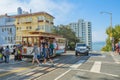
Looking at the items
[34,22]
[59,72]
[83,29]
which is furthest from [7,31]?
[83,29]

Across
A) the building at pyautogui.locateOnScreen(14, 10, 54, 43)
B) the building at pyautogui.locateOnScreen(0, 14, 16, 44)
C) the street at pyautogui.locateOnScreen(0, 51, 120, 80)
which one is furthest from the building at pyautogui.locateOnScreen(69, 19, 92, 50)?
the street at pyautogui.locateOnScreen(0, 51, 120, 80)

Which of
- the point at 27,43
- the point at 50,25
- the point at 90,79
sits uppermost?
the point at 50,25

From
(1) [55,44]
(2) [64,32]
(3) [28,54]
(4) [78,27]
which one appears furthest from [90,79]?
(4) [78,27]

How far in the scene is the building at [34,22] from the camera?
71.3 meters

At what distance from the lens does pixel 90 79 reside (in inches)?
501

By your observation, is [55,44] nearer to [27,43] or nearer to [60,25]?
[27,43]

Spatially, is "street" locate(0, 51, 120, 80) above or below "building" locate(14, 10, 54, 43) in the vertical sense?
below

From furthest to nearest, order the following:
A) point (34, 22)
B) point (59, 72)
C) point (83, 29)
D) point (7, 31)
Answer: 1. point (83, 29)
2. point (7, 31)
3. point (34, 22)
4. point (59, 72)

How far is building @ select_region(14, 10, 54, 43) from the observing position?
7132cm

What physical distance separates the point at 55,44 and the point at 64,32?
150ft

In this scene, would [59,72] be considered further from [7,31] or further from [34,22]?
[7,31]

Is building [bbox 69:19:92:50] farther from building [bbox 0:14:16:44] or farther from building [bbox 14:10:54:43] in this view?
building [bbox 0:14:16:44]

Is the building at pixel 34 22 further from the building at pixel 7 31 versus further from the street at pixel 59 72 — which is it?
the street at pixel 59 72

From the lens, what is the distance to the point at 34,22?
241 feet
